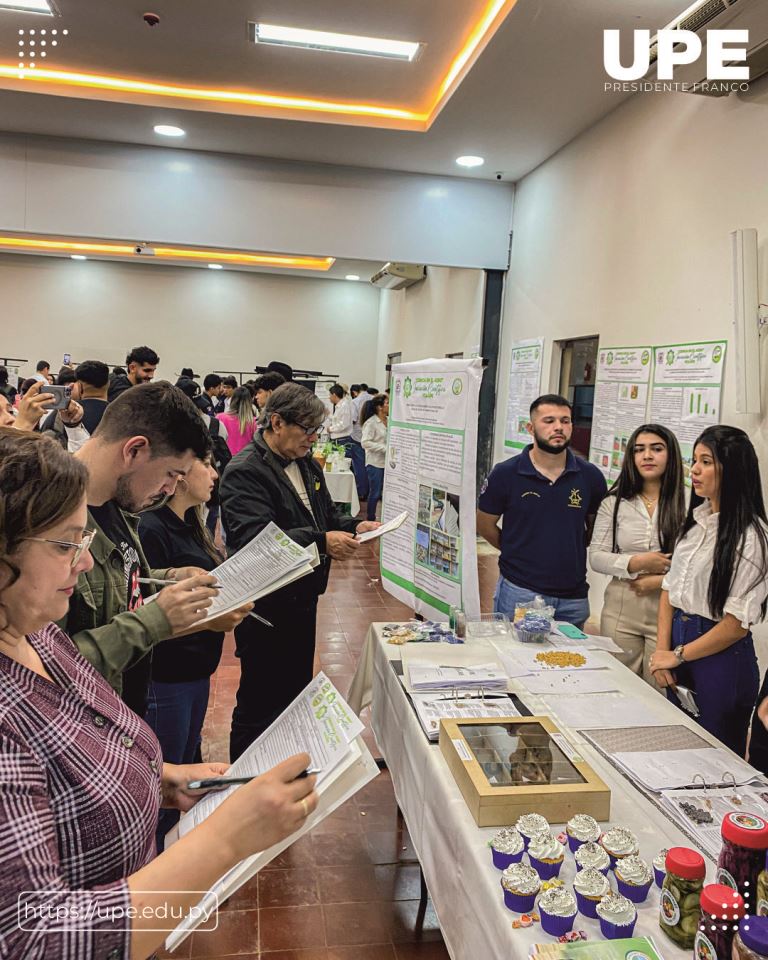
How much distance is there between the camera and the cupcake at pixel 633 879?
1044 mm

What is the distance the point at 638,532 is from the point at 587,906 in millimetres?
1760

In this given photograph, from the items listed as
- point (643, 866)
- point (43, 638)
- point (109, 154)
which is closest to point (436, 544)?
point (643, 866)

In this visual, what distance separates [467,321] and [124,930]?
697 cm

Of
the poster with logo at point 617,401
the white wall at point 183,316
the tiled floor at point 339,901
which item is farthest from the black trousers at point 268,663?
the white wall at point 183,316

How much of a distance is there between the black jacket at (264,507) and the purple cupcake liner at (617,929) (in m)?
1.44

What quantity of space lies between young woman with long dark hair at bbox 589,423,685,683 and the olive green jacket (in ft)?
6.01

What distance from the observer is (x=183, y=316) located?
37.8ft

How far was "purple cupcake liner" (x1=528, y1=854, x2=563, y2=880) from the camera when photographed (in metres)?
1.09

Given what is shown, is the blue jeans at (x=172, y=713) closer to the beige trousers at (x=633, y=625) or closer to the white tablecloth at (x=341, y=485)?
the beige trousers at (x=633, y=625)

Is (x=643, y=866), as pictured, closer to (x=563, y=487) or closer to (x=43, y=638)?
(x=43, y=638)

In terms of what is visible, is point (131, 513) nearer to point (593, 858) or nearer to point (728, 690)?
point (593, 858)

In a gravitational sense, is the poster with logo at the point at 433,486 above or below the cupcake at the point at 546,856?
above

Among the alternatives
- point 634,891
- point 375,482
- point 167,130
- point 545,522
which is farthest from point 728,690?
point 375,482

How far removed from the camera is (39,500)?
79 cm
